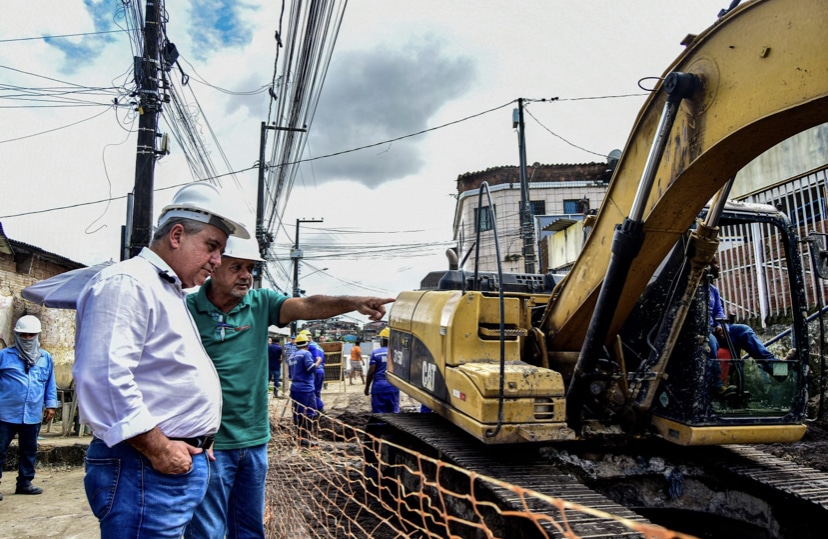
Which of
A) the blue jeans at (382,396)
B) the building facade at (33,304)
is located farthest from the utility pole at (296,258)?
the blue jeans at (382,396)

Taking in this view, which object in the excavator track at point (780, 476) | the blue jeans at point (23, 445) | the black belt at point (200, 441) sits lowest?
the blue jeans at point (23, 445)

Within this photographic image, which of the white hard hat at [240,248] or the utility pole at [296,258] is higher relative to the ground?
the utility pole at [296,258]

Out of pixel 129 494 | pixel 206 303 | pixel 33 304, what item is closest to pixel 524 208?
pixel 33 304

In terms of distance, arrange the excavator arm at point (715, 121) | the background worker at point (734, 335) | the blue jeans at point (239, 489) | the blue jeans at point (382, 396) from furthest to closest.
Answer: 1. the blue jeans at point (382, 396)
2. the background worker at point (734, 335)
3. the blue jeans at point (239, 489)
4. the excavator arm at point (715, 121)

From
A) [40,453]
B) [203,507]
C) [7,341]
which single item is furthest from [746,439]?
[7,341]

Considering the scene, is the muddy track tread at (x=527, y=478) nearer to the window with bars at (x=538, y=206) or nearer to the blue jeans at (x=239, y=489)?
the blue jeans at (x=239, y=489)

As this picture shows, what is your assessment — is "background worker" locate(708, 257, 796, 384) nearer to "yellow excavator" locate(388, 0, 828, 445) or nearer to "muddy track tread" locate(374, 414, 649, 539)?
"yellow excavator" locate(388, 0, 828, 445)

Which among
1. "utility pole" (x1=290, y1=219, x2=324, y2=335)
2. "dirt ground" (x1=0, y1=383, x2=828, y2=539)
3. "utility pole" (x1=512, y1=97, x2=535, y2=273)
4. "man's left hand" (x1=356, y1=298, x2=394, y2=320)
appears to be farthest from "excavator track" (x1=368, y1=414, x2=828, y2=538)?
"utility pole" (x1=290, y1=219, x2=324, y2=335)

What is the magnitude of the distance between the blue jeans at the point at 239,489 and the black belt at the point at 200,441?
2.50ft

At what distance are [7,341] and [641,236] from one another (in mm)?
13227

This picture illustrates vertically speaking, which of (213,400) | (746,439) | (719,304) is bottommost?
(746,439)

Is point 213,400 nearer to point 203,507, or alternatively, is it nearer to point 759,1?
point 203,507

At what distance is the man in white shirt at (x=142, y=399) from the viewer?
6.08ft

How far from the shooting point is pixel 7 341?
39.8ft
